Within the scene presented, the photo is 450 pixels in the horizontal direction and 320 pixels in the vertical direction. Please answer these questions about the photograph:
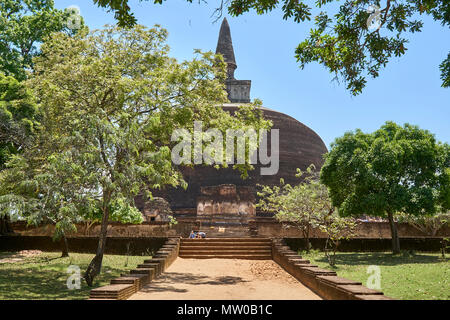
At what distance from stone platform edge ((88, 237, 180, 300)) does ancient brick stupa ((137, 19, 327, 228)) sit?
43.4 feet

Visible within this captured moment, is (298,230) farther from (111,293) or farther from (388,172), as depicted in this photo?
(111,293)

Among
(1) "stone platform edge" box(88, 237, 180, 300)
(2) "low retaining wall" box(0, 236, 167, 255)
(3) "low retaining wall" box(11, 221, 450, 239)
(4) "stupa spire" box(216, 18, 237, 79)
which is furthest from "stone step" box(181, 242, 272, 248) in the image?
(4) "stupa spire" box(216, 18, 237, 79)

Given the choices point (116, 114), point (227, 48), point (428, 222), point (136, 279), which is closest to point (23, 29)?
point (116, 114)

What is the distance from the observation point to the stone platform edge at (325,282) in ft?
20.1

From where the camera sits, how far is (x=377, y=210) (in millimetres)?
16891

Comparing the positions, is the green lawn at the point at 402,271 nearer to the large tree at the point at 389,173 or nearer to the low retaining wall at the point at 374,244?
the low retaining wall at the point at 374,244

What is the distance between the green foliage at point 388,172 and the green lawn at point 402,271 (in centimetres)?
194

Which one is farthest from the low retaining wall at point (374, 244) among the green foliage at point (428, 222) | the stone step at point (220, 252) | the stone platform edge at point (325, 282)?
the stone platform edge at point (325, 282)

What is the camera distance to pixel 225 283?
9727 millimetres

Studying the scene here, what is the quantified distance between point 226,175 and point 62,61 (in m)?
23.2
